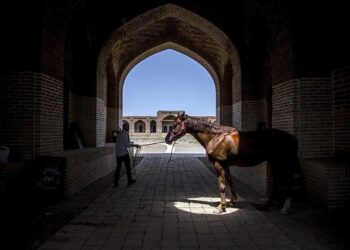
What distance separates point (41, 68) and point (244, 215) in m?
4.75

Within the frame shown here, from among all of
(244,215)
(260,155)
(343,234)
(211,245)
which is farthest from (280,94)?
(211,245)

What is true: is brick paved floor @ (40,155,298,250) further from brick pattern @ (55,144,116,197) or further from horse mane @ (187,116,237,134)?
horse mane @ (187,116,237,134)

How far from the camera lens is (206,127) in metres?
5.45

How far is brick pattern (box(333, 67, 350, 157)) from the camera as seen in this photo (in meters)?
5.32

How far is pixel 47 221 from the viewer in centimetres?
444

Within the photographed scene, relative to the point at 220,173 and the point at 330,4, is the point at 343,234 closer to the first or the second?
the point at 220,173

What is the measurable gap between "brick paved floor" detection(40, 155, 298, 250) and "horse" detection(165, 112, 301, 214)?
21.3 inches

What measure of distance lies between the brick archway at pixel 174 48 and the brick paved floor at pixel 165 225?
17.2ft

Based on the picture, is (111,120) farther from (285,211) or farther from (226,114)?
(285,211)

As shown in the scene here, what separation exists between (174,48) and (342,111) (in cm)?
1042

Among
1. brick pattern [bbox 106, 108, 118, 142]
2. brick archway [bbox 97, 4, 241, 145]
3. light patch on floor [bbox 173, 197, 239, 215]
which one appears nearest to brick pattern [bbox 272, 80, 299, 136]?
light patch on floor [bbox 173, 197, 239, 215]

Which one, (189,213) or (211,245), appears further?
(189,213)

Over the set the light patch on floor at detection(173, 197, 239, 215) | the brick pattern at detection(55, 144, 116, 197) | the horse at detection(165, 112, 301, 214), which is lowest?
the light patch on floor at detection(173, 197, 239, 215)

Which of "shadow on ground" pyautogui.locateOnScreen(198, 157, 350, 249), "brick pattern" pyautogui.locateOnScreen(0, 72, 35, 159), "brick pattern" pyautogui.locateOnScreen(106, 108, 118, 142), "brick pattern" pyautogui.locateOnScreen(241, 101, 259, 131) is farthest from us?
"brick pattern" pyautogui.locateOnScreen(106, 108, 118, 142)
